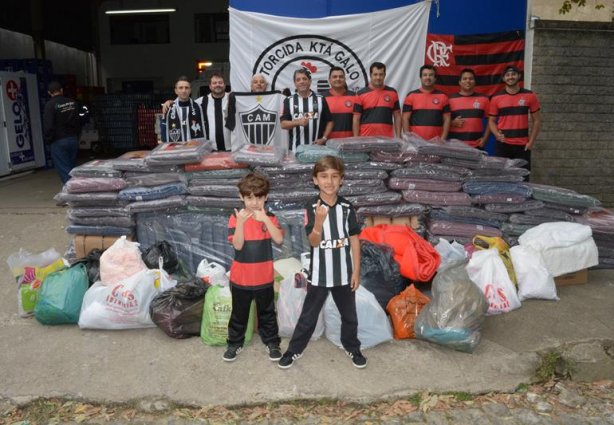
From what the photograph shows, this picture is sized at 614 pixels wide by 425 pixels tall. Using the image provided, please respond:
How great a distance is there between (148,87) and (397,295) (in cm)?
2280

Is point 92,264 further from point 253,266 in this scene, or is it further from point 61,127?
point 61,127

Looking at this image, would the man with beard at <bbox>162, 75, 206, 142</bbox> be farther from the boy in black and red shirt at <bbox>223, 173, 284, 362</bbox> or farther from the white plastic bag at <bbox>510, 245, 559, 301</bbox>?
the white plastic bag at <bbox>510, 245, 559, 301</bbox>

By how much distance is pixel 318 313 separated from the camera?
384cm

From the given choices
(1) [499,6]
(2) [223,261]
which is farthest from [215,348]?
(1) [499,6]

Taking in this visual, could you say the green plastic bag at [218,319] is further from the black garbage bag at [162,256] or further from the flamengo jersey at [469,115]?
the flamengo jersey at [469,115]

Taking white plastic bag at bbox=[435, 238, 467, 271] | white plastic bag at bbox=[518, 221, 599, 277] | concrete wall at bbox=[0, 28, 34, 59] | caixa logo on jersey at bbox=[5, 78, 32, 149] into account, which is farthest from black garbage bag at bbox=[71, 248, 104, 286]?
concrete wall at bbox=[0, 28, 34, 59]

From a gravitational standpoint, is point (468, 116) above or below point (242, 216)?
above

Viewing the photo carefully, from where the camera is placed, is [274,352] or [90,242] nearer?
[274,352]

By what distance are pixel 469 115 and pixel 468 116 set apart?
0.05ft

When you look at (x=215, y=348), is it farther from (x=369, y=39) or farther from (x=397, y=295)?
(x=369, y=39)

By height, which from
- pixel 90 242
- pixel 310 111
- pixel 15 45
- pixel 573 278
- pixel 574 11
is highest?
pixel 15 45

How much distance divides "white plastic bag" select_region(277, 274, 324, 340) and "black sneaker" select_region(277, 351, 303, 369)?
0.32 meters

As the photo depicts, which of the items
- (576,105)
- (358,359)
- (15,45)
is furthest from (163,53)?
(358,359)

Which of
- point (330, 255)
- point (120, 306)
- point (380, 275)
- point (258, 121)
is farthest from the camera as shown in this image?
point (258, 121)
